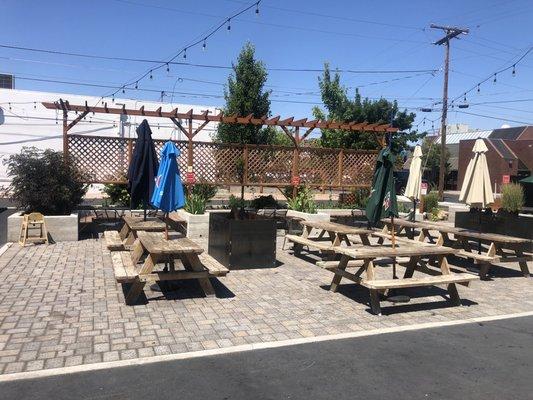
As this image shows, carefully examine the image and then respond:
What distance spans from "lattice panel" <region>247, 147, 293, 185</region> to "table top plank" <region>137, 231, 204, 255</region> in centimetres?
640

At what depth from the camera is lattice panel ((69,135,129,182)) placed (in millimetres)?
11727

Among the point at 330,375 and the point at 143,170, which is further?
the point at 143,170

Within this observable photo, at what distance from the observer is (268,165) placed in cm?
1334

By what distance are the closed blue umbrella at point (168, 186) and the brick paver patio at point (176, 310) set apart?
1.17 meters

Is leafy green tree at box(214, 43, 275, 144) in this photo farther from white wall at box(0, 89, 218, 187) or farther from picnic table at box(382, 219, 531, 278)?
picnic table at box(382, 219, 531, 278)

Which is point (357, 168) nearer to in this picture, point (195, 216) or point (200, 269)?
point (195, 216)

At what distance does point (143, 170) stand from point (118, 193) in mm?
5241

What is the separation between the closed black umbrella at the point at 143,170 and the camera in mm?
7871

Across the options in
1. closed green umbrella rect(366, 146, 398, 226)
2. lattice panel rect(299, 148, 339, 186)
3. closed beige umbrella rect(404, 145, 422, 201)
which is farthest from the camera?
lattice panel rect(299, 148, 339, 186)

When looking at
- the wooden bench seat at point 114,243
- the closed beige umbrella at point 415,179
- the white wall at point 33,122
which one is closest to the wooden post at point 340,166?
the closed beige umbrella at point 415,179

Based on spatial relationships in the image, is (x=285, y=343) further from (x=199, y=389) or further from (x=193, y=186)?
(x=193, y=186)

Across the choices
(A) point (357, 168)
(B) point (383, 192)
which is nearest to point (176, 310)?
(B) point (383, 192)

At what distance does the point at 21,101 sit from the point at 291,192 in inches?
833

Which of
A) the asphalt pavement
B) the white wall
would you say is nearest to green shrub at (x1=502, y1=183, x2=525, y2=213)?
the asphalt pavement
